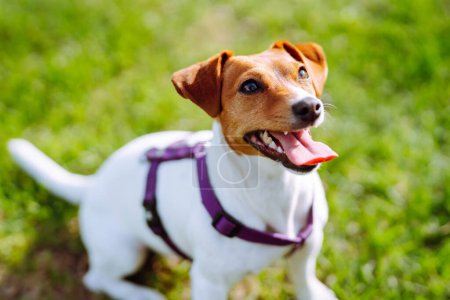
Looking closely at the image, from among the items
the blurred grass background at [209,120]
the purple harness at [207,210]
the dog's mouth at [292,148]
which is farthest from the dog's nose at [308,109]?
the blurred grass background at [209,120]

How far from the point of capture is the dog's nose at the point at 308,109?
225 centimetres

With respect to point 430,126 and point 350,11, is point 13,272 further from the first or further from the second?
point 350,11

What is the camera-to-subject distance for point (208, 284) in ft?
9.21

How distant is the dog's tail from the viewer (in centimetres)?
367

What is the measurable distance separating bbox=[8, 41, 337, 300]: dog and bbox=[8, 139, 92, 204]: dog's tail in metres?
0.33

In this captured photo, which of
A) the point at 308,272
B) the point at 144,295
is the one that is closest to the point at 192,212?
the point at 308,272

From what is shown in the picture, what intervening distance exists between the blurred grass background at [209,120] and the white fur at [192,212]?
41cm

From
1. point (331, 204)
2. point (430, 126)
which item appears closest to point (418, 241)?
point (331, 204)

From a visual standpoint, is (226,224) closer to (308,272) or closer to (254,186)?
(254,186)

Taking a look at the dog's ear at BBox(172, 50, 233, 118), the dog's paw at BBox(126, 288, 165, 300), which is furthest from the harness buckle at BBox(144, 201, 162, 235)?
the dog's ear at BBox(172, 50, 233, 118)

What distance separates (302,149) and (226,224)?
58 cm

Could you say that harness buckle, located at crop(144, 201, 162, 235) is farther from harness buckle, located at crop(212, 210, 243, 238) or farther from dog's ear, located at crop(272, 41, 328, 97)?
dog's ear, located at crop(272, 41, 328, 97)

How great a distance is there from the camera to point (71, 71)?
5098mm

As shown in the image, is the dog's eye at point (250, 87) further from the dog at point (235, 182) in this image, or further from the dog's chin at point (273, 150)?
the dog's chin at point (273, 150)
